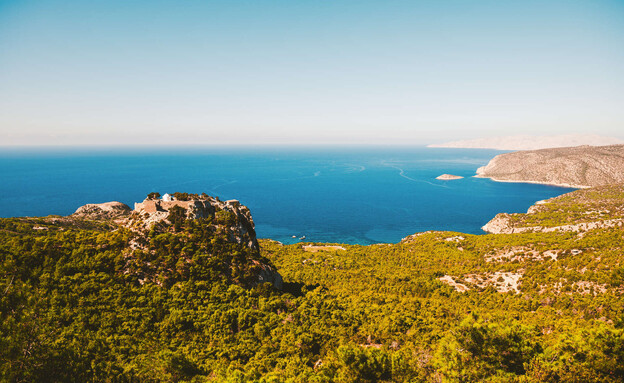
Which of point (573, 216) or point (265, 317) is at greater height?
point (265, 317)

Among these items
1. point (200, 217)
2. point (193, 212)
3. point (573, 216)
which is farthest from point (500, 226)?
point (193, 212)

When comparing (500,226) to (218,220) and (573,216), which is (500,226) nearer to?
(573,216)

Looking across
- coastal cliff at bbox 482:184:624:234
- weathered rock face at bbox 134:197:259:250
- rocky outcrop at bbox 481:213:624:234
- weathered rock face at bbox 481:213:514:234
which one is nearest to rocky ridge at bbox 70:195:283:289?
weathered rock face at bbox 134:197:259:250

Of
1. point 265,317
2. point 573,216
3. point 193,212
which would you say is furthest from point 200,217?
point 573,216

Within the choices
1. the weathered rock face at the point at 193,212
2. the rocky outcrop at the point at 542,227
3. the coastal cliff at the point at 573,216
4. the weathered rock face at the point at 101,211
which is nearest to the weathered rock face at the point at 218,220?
the weathered rock face at the point at 193,212

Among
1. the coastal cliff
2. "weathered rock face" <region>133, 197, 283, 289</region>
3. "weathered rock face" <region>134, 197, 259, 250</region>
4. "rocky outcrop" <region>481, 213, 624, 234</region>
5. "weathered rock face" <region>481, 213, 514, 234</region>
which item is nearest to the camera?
"weathered rock face" <region>133, 197, 283, 289</region>

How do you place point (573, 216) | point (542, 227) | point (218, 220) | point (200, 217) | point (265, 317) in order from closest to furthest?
point (265, 317) → point (200, 217) → point (218, 220) → point (542, 227) → point (573, 216)

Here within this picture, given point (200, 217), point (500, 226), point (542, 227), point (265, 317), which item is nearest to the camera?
point (265, 317)

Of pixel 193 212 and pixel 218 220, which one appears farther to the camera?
pixel 218 220

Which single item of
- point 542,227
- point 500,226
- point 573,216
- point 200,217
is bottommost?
point 500,226

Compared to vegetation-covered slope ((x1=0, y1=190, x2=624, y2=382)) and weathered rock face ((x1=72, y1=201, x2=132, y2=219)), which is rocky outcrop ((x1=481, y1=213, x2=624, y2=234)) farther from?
weathered rock face ((x1=72, y1=201, x2=132, y2=219))
